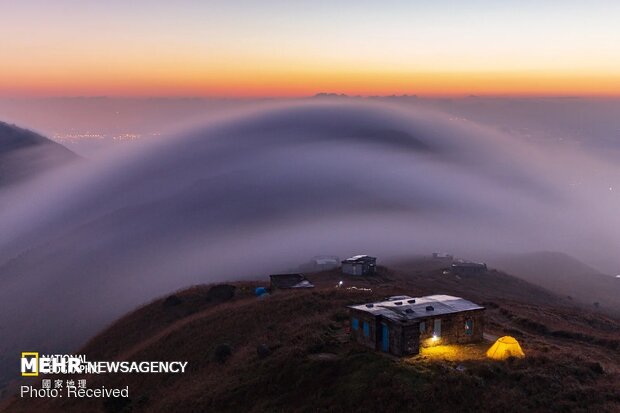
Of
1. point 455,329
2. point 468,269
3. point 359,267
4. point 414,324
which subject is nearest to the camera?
point 414,324

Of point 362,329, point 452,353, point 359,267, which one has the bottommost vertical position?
point 359,267

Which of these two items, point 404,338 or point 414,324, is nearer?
point 404,338

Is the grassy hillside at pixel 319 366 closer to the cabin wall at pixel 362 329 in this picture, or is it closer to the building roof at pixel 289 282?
the cabin wall at pixel 362 329

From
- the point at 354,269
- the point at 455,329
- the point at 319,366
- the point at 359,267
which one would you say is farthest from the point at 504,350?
the point at 354,269

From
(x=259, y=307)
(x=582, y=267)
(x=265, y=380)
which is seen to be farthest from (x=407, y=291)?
(x=582, y=267)

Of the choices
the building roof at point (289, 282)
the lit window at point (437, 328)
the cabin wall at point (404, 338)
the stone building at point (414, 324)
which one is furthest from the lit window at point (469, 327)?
the building roof at point (289, 282)

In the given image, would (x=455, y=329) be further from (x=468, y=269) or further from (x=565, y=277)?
(x=565, y=277)

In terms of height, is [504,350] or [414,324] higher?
[414,324]
